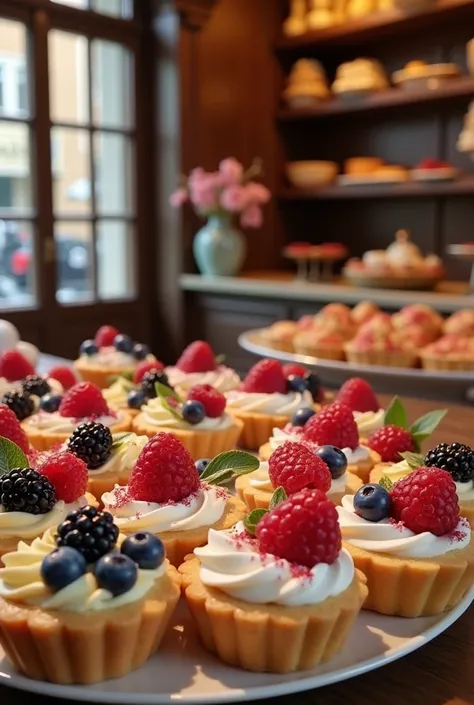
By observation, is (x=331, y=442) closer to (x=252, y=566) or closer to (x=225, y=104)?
(x=252, y=566)

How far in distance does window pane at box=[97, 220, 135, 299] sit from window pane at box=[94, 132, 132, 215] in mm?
107

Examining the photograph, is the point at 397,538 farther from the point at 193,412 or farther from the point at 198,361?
the point at 198,361

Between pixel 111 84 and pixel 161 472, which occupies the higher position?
pixel 111 84

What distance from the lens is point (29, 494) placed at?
1.01 meters

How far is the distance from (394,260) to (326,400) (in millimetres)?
2355

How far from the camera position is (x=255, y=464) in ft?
3.72

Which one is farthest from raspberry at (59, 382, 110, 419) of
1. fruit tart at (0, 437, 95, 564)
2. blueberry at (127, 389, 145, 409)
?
fruit tart at (0, 437, 95, 564)

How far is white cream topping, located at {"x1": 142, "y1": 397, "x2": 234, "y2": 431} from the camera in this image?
1.58 meters

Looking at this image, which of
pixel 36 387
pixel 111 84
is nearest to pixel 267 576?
pixel 36 387

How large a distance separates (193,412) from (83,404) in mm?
224

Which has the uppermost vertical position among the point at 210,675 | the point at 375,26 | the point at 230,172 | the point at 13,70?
the point at 375,26

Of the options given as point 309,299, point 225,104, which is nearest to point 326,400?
point 309,299

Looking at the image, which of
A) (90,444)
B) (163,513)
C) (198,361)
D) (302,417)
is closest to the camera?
(163,513)

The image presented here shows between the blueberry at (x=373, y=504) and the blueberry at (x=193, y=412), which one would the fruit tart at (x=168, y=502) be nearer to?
the blueberry at (x=373, y=504)
